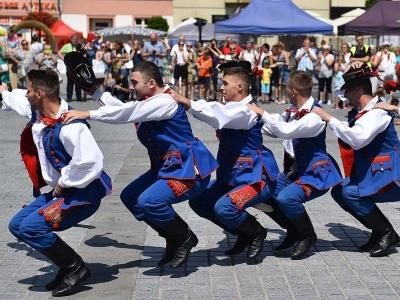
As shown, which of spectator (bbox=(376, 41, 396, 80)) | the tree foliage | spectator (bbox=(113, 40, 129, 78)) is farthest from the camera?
the tree foliage

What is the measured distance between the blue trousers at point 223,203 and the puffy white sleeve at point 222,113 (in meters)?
A: 0.50

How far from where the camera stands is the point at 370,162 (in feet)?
20.0

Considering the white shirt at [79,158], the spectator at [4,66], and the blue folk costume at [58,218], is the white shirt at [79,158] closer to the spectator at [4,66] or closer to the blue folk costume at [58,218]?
the blue folk costume at [58,218]

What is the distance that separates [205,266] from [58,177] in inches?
50.8

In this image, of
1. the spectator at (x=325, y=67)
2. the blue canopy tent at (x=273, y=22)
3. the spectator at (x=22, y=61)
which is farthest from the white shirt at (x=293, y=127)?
the blue canopy tent at (x=273, y=22)

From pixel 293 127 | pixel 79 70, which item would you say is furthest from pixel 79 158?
pixel 293 127

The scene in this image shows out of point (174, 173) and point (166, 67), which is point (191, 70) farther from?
point (174, 173)

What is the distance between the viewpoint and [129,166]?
10398mm

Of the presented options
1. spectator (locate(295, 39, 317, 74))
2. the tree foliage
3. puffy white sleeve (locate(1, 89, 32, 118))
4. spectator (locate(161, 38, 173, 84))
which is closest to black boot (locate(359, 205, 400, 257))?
puffy white sleeve (locate(1, 89, 32, 118))

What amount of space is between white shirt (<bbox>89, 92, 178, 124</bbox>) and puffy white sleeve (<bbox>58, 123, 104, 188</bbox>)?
0.23m

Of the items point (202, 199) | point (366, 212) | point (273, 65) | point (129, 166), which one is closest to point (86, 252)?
point (202, 199)

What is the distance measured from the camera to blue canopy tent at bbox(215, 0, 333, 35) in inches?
860

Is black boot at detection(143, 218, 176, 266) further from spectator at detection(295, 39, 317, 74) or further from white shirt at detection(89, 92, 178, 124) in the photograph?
spectator at detection(295, 39, 317, 74)

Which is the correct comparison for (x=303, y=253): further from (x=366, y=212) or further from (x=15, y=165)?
(x=15, y=165)
